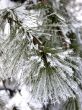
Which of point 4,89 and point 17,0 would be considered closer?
point 17,0

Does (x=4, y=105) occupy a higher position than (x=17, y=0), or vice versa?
(x=17, y=0)

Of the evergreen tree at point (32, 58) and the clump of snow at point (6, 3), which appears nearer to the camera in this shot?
the evergreen tree at point (32, 58)

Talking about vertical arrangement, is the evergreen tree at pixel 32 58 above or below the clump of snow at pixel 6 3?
below

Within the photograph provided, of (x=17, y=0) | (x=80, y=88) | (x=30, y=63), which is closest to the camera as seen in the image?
(x=30, y=63)

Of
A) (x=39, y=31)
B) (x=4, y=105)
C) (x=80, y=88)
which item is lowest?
(x=4, y=105)

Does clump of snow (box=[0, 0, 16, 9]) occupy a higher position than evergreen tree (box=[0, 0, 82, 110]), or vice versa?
clump of snow (box=[0, 0, 16, 9])

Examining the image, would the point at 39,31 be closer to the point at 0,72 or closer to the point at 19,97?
the point at 0,72

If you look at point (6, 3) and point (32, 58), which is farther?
point (6, 3)

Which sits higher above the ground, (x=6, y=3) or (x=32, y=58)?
(x=6, y=3)

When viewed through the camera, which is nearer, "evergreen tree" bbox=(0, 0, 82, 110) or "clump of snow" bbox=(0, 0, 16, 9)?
"evergreen tree" bbox=(0, 0, 82, 110)

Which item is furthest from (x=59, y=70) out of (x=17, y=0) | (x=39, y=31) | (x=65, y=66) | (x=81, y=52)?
(x=17, y=0)

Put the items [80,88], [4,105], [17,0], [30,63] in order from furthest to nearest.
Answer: [4,105] → [17,0] → [80,88] → [30,63]
